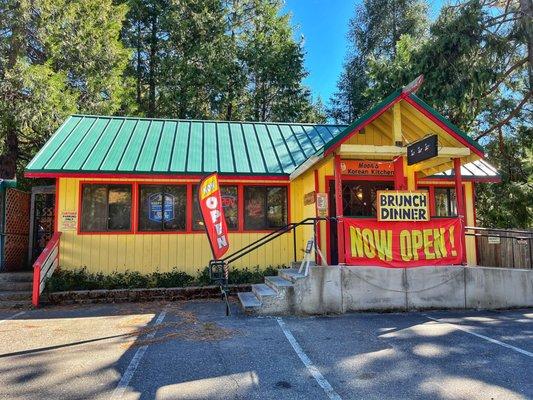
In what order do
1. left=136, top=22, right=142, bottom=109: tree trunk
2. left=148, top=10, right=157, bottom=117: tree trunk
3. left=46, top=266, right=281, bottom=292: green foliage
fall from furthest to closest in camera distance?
→ left=136, top=22, right=142, bottom=109: tree trunk, left=148, top=10, right=157, bottom=117: tree trunk, left=46, top=266, right=281, bottom=292: green foliage

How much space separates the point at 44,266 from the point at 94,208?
198cm

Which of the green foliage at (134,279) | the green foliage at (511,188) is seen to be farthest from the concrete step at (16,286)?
the green foliage at (511,188)

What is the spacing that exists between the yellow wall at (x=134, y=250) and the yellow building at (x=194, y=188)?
3 centimetres

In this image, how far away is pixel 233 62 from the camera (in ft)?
84.5

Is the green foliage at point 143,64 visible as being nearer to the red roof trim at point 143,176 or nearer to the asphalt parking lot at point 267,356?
the red roof trim at point 143,176

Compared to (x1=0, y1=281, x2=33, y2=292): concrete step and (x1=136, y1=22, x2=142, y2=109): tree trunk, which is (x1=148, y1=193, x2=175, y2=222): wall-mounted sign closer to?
(x1=0, y1=281, x2=33, y2=292): concrete step

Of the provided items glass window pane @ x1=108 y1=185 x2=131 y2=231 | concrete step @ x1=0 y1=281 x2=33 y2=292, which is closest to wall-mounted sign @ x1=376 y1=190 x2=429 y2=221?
glass window pane @ x1=108 y1=185 x2=131 y2=231

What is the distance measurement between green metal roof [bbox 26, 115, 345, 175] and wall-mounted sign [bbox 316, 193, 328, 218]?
111cm

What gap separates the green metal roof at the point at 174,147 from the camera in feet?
34.5

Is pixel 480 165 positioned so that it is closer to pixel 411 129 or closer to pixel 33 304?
pixel 411 129

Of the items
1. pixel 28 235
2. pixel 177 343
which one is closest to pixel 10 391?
pixel 177 343

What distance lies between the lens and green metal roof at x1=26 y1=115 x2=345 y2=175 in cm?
1051

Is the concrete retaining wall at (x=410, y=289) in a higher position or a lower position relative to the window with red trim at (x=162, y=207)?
lower

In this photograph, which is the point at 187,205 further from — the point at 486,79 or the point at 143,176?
the point at 486,79
